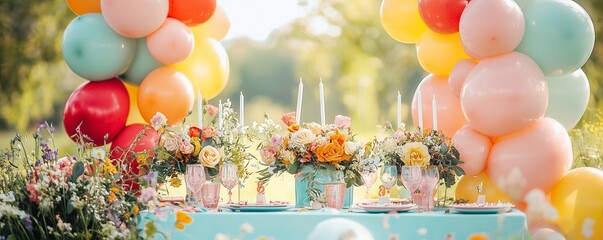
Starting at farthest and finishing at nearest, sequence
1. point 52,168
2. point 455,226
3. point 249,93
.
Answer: point 249,93 → point 52,168 → point 455,226

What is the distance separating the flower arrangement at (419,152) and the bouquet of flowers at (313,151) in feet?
0.32

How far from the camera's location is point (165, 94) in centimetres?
401

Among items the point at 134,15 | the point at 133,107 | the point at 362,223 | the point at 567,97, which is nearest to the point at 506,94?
the point at 567,97

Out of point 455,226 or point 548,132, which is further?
point 548,132

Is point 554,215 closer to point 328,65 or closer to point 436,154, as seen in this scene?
point 436,154

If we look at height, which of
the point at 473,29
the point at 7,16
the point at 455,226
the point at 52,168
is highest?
the point at 7,16

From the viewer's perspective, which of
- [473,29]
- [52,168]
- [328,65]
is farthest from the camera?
[328,65]

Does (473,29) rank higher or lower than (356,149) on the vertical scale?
higher

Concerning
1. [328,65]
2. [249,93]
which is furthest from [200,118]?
[249,93]

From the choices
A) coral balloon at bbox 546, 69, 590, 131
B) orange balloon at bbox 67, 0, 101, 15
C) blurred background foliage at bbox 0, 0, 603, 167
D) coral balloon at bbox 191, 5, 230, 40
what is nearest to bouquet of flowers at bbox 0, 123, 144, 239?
orange balloon at bbox 67, 0, 101, 15

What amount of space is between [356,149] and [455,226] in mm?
577

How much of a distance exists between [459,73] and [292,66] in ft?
39.4

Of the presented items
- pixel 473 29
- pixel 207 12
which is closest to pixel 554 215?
pixel 473 29

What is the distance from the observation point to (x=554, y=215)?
6.00 ft
